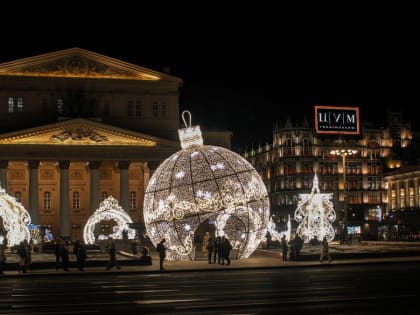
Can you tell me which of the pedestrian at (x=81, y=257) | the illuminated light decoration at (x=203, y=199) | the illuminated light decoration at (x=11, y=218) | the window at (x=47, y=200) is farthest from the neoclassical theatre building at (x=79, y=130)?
the illuminated light decoration at (x=203, y=199)

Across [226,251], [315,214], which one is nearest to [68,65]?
[315,214]

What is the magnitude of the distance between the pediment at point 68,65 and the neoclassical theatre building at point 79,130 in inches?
4.1

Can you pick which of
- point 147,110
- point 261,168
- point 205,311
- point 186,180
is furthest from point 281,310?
A: point 261,168

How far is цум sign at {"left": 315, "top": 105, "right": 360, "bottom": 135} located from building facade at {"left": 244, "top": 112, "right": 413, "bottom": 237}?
53970 millimetres

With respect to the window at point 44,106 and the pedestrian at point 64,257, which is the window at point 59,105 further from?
the pedestrian at point 64,257

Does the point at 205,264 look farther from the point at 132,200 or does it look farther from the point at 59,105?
the point at 132,200

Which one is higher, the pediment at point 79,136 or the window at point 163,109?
the window at point 163,109

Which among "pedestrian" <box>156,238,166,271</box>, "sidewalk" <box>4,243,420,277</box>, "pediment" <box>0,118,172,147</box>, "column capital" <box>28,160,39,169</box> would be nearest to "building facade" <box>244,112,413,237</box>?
"pediment" <box>0,118,172,147</box>

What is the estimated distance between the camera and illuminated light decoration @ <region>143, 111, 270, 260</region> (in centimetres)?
3700

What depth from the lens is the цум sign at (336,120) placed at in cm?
6234

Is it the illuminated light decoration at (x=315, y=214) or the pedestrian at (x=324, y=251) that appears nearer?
the pedestrian at (x=324, y=251)

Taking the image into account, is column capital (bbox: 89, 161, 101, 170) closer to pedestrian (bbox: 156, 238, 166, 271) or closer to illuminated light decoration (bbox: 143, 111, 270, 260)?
illuminated light decoration (bbox: 143, 111, 270, 260)

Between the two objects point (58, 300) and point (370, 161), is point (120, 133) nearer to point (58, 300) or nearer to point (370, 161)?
point (58, 300)

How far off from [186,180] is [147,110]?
147ft
